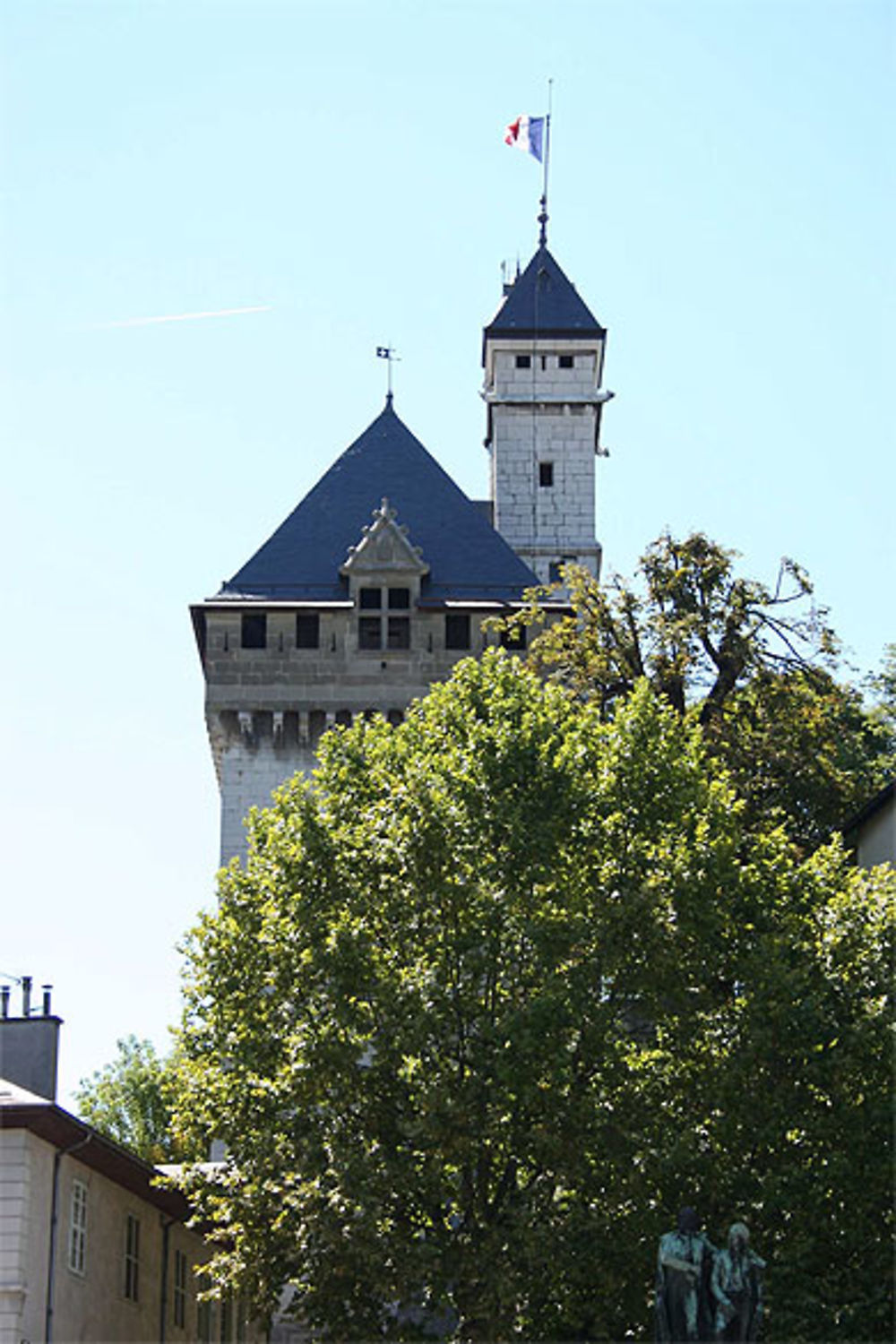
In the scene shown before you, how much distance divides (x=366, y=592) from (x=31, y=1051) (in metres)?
23.5


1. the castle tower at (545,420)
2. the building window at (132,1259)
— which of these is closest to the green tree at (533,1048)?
the building window at (132,1259)

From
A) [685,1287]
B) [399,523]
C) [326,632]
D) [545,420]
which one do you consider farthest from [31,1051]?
[545,420]

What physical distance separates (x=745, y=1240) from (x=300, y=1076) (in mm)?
8219

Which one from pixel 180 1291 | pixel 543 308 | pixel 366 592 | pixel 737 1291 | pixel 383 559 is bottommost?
pixel 737 1291

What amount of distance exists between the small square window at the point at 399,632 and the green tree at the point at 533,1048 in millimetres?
21019

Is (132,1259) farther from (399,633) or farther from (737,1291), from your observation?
(399,633)

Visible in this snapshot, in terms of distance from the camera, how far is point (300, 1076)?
3291 cm

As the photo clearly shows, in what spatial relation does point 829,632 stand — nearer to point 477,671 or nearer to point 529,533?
point 477,671

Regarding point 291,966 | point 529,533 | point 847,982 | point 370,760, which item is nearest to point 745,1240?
point 847,982

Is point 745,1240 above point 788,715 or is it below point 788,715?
below

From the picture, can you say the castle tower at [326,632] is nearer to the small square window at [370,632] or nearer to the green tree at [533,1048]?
the small square window at [370,632]

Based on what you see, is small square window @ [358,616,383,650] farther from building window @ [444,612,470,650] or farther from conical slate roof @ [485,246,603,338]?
conical slate roof @ [485,246,603,338]

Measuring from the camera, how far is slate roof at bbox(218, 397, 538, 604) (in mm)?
58375

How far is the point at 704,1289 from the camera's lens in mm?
26578
